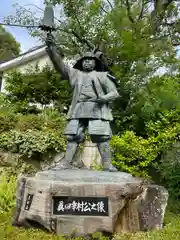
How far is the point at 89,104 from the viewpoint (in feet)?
15.1

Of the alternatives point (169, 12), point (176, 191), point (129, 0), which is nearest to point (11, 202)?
point (176, 191)

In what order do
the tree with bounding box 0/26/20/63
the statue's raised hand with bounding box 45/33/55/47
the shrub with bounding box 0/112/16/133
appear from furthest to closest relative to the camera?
1. the tree with bounding box 0/26/20/63
2. the shrub with bounding box 0/112/16/133
3. the statue's raised hand with bounding box 45/33/55/47

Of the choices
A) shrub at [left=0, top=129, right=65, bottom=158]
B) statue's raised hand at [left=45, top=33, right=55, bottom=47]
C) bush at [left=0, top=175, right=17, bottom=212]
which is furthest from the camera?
shrub at [left=0, top=129, right=65, bottom=158]

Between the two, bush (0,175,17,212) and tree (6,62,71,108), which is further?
tree (6,62,71,108)

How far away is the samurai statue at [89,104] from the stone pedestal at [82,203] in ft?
1.66

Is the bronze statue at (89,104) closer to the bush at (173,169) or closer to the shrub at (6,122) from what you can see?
the bush at (173,169)

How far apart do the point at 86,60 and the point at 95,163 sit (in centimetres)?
395

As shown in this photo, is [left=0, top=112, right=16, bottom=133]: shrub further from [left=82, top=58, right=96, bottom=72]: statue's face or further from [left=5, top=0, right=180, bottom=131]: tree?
[left=82, top=58, right=96, bottom=72]: statue's face

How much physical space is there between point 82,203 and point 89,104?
4.98ft

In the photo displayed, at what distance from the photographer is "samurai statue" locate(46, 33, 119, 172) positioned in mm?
4480

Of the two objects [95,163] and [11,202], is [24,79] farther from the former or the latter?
[11,202]

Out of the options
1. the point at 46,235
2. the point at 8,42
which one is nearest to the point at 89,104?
the point at 46,235

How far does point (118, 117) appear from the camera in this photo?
9336 millimetres

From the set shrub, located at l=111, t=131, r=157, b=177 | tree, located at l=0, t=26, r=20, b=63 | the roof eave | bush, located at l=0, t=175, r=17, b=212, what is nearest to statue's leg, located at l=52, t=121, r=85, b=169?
bush, located at l=0, t=175, r=17, b=212
